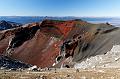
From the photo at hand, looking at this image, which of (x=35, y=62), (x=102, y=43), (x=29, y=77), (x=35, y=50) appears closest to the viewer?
(x=29, y=77)

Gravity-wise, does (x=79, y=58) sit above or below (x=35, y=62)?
above

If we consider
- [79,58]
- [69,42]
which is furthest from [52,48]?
[79,58]

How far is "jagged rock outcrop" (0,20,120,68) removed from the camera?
179 feet

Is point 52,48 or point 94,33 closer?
point 94,33

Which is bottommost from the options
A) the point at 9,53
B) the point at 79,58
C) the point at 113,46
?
the point at 9,53

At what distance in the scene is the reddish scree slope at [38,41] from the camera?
71275 mm

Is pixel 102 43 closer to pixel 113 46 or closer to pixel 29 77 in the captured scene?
pixel 113 46

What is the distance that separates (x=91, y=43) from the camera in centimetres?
5669

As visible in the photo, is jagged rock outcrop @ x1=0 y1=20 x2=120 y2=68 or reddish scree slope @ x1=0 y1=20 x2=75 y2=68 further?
reddish scree slope @ x1=0 y1=20 x2=75 y2=68

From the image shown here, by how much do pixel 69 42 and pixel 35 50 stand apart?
45.0ft

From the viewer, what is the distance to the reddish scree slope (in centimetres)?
7128

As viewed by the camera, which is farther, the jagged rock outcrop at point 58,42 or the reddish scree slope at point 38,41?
the reddish scree slope at point 38,41

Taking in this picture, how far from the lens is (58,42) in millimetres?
71938

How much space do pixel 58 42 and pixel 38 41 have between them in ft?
29.5
